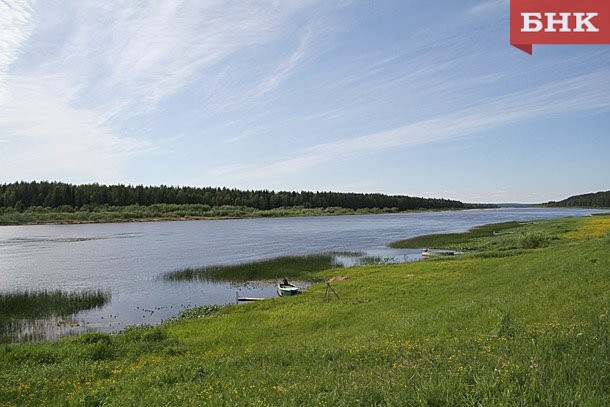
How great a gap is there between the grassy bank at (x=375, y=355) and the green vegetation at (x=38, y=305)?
39.9 feet

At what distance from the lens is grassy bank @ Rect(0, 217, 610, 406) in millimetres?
6516

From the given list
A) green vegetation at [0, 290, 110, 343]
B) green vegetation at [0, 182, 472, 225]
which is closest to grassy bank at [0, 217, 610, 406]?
green vegetation at [0, 290, 110, 343]

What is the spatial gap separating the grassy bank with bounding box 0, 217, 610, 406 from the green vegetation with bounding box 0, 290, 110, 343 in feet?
39.9

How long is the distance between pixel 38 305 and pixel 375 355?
114 ft

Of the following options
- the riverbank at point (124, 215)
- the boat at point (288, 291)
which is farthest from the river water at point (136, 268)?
the riverbank at point (124, 215)

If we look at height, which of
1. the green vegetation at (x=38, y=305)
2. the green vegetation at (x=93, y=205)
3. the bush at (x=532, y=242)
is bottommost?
the green vegetation at (x=38, y=305)

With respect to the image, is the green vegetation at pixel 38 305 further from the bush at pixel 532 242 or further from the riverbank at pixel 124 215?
the riverbank at pixel 124 215

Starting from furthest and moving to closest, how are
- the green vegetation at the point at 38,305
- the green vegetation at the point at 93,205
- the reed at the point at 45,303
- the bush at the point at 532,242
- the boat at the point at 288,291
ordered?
the green vegetation at the point at 93,205 → the bush at the point at 532,242 → the boat at the point at 288,291 → the reed at the point at 45,303 → the green vegetation at the point at 38,305

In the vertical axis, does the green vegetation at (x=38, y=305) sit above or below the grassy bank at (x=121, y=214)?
below

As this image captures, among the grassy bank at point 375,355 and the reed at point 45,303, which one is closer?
the grassy bank at point 375,355

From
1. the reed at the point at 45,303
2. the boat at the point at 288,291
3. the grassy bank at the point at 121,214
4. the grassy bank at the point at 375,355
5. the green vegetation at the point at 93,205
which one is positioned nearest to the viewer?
the grassy bank at the point at 375,355

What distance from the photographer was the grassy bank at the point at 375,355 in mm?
6516

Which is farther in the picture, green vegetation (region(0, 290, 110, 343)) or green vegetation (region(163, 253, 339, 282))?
green vegetation (region(163, 253, 339, 282))

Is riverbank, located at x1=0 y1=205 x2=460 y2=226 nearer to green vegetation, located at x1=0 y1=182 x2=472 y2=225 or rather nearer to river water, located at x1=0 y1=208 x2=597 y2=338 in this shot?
green vegetation, located at x1=0 y1=182 x2=472 y2=225
